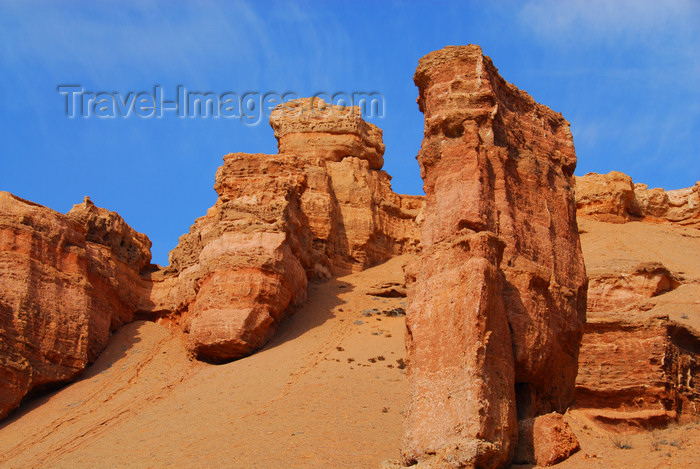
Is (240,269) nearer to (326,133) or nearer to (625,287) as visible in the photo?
(625,287)

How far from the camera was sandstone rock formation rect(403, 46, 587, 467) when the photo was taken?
36.0ft

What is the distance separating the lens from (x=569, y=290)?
13953 mm

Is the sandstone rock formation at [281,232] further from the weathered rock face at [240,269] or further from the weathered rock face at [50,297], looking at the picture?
the weathered rock face at [50,297]

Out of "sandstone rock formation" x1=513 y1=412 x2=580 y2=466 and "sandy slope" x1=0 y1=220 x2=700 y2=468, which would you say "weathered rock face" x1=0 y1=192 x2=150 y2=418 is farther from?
"sandstone rock formation" x1=513 y1=412 x2=580 y2=466

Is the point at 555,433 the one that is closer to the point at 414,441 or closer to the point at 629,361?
the point at 414,441

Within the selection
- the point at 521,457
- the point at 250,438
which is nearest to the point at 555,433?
the point at 521,457

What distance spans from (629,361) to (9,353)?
1644 cm

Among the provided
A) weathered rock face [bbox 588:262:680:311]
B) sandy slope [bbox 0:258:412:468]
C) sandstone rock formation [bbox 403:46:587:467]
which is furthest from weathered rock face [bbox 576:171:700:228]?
sandstone rock formation [bbox 403:46:587:467]

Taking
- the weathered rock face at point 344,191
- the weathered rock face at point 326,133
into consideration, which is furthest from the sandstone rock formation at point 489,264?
the weathered rock face at point 326,133

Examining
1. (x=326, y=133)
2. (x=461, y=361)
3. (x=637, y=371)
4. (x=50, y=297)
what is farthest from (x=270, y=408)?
(x=326, y=133)

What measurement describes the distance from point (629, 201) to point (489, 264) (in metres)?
32.3

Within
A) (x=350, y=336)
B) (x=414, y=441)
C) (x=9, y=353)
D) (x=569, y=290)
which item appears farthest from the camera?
(x=350, y=336)

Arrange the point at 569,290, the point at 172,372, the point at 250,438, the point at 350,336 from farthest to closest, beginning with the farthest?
the point at 350,336, the point at 172,372, the point at 250,438, the point at 569,290

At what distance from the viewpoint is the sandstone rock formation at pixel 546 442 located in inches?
436
